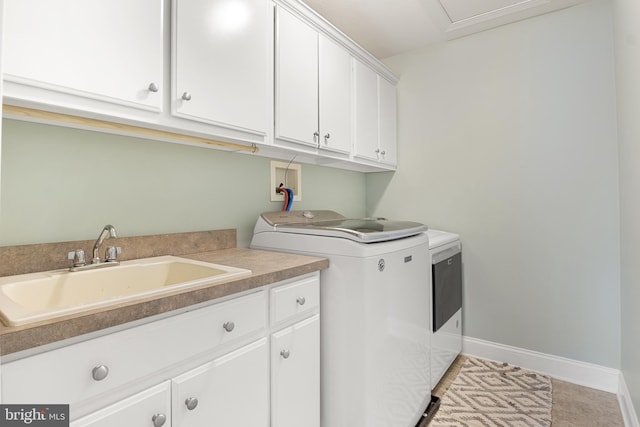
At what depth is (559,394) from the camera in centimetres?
197

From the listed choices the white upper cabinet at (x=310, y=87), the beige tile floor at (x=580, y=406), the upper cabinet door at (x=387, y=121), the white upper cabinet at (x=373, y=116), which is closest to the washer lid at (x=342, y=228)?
the white upper cabinet at (x=310, y=87)

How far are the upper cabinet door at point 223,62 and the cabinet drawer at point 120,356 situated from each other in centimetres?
76

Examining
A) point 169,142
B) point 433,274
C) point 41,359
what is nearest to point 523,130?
point 433,274

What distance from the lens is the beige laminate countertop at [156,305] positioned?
619 mm

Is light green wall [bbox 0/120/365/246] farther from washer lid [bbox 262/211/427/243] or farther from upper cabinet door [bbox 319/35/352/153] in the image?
upper cabinet door [bbox 319/35/352/153]

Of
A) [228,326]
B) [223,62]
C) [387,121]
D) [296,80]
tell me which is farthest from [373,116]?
[228,326]

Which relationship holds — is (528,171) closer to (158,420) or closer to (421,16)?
(421,16)

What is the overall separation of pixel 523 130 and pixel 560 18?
2.44 feet

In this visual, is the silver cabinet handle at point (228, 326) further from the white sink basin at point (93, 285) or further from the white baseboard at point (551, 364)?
the white baseboard at point (551, 364)

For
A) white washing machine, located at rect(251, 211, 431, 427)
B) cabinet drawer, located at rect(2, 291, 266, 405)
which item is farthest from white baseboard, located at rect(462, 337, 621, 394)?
cabinet drawer, located at rect(2, 291, 266, 405)

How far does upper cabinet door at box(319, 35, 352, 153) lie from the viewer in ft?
6.17

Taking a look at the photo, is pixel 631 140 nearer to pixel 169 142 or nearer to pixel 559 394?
pixel 559 394

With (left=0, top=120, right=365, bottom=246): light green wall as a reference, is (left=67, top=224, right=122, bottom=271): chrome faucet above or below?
below

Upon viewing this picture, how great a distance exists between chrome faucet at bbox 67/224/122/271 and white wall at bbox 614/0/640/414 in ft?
7.38
